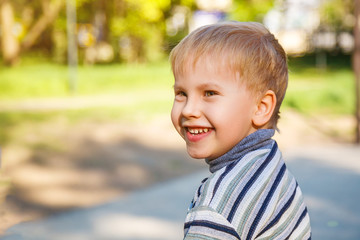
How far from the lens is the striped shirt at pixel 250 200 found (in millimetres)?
1271

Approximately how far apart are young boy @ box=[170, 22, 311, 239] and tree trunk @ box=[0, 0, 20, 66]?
747 inches

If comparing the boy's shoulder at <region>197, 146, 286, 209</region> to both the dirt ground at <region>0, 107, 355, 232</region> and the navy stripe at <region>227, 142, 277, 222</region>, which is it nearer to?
the navy stripe at <region>227, 142, 277, 222</region>

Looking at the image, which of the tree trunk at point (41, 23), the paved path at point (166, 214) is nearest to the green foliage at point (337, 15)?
the tree trunk at point (41, 23)

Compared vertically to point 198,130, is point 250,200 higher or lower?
lower

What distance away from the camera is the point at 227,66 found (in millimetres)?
1411

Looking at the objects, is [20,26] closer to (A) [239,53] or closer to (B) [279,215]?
(A) [239,53]

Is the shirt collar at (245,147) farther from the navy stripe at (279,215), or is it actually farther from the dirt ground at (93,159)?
the dirt ground at (93,159)

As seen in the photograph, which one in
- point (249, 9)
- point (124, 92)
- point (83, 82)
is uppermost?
point (249, 9)

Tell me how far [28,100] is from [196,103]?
13.0 m

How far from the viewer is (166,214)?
4.44 m

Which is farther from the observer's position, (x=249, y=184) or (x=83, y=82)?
(x=83, y=82)

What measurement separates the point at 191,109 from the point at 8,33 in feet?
64.3

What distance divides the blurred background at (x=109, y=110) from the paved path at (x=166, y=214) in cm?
25

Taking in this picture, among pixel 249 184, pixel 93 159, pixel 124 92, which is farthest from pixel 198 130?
pixel 124 92
